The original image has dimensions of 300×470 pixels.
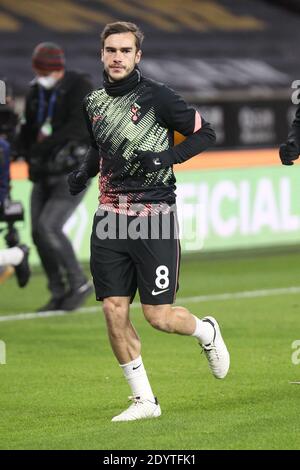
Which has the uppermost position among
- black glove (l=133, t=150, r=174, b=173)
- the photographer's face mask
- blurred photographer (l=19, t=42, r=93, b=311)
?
black glove (l=133, t=150, r=174, b=173)

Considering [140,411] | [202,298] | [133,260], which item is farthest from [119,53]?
[202,298]

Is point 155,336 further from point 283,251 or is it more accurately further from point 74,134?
point 283,251

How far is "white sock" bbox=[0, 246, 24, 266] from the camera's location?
12.8m

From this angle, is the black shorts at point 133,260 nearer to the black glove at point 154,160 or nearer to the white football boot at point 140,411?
the black glove at point 154,160

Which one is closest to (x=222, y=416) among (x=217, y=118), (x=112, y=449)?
(x=112, y=449)

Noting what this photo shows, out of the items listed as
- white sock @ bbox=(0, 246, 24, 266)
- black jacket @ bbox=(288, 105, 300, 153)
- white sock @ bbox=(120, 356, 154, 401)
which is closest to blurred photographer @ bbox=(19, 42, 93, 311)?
white sock @ bbox=(0, 246, 24, 266)

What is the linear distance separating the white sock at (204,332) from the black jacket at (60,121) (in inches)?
194

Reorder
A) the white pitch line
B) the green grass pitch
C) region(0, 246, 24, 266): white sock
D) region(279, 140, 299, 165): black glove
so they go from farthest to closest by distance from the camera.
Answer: the white pitch line < region(0, 246, 24, 266): white sock < region(279, 140, 299, 165): black glove < the green grass pitch

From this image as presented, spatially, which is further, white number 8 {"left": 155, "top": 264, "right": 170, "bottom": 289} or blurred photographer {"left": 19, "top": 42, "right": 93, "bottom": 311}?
blurred photographer {"left": 19, "top": 42, "right": 93, "bottom": 311}

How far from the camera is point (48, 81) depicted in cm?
1319

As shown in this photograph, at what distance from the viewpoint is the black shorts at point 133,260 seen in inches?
317

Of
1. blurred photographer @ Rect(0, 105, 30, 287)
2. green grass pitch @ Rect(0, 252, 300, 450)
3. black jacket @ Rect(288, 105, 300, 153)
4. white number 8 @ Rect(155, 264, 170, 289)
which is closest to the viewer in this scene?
green grass pitch @ Rect(0, 252, 300, 450)

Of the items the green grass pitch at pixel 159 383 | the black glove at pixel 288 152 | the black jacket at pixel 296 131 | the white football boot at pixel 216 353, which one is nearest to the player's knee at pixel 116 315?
the green grass pitch at pixel 159 383

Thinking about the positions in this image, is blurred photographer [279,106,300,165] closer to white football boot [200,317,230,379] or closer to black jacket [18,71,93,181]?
white football boot [200,317,230,379]
